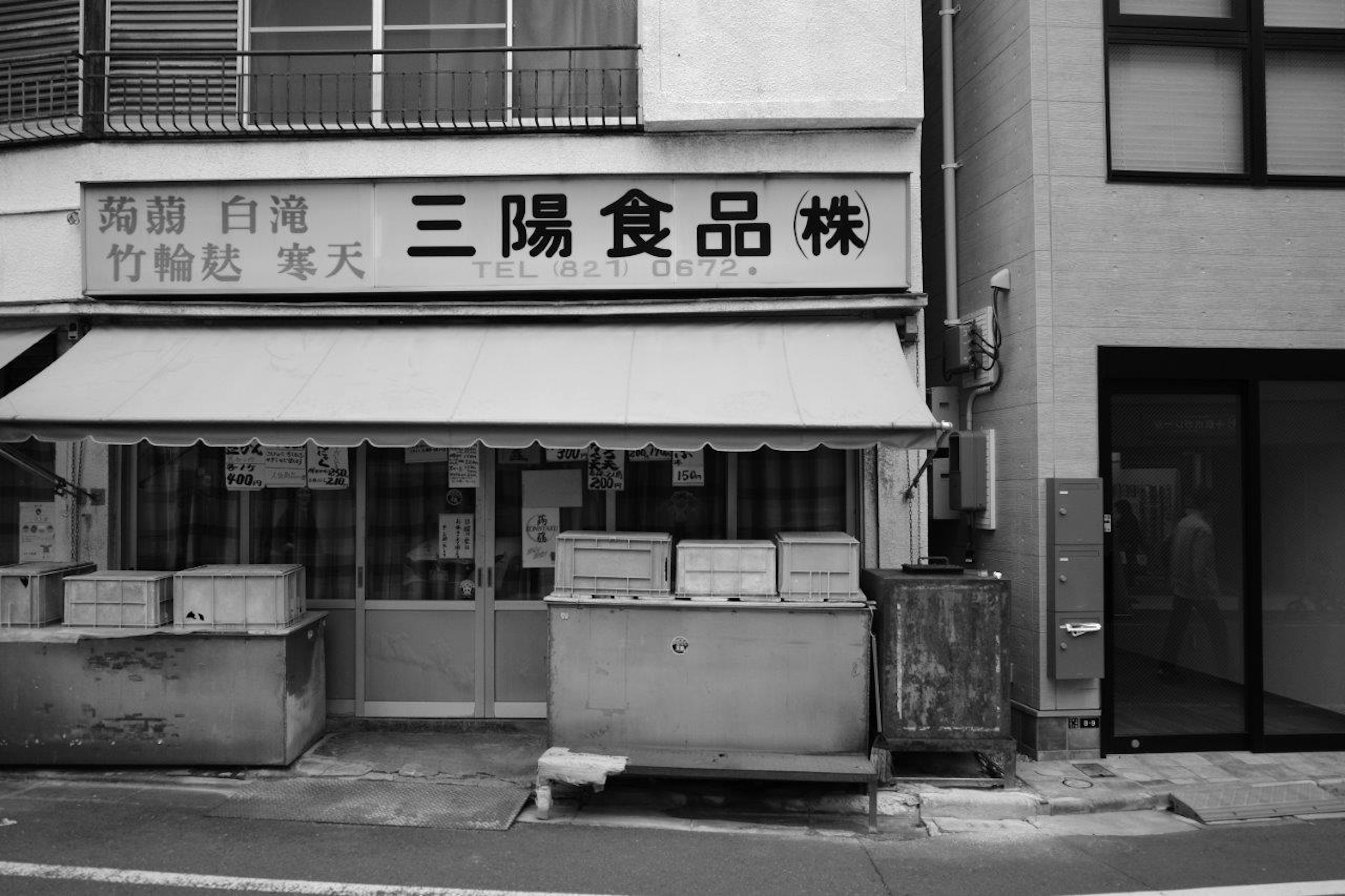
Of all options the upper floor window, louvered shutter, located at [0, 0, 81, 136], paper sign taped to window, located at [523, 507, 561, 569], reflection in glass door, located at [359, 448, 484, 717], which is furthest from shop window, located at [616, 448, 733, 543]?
louvered shutter, located at [0, 0, 81, 136]

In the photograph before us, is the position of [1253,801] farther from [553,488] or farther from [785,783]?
[553,488]

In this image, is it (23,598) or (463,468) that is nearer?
(23,598)

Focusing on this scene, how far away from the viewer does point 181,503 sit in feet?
27.0

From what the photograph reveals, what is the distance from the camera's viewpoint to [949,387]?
8.64 m

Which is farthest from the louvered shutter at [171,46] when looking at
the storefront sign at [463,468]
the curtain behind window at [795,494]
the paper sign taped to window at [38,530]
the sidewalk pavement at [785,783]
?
the curtain behind window at [795,494]

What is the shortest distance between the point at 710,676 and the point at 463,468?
3.08m

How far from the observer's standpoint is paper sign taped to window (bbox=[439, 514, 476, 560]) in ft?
26.8

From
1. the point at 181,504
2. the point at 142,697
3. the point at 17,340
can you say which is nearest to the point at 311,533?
the point at 181,504

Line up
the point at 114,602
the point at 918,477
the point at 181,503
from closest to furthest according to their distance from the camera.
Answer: the point at 114,602 < the point at 918,477 < the point at 181,503

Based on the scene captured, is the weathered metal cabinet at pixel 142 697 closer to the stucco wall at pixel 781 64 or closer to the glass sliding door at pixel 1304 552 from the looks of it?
the stucco wall at pixel 781 64

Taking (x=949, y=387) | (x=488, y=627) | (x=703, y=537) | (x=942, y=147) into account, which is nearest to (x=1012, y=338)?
(x=949, y=387)

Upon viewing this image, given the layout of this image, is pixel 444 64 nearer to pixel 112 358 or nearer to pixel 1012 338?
pixel 112 358

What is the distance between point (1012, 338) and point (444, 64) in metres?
5.90

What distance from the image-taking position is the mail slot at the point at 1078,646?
716 cm
